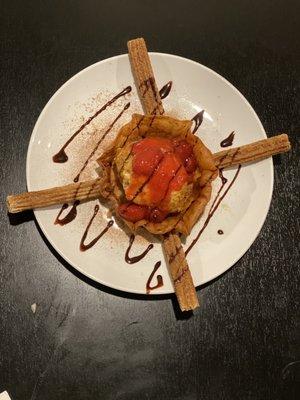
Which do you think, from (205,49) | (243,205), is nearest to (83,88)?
(205,49)

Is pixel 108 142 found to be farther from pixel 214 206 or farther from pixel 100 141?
pixel 214 206

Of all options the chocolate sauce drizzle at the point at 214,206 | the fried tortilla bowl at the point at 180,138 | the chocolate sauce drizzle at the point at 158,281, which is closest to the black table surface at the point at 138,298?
the chocolate sauce drizzle at the point at 158,281

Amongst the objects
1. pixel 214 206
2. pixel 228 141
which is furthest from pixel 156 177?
pixel 228 141

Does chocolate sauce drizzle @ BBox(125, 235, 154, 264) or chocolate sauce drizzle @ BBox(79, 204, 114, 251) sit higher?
chocolate sauce drizzle @ BBox(79, 204, 114, 251)

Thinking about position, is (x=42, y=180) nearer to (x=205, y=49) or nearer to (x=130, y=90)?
(x=130, y=90)

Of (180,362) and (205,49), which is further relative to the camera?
(205,49)

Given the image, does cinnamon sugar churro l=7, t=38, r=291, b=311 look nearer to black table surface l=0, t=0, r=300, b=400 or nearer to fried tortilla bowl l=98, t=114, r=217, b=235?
fried tortilla bowl l=98, t=114, r=217, b=235

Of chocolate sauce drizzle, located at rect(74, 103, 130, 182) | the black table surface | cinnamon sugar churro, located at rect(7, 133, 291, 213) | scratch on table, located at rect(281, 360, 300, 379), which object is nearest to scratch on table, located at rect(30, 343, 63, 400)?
the black table surface
